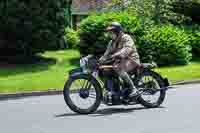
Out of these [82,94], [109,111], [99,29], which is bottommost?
[109,111]

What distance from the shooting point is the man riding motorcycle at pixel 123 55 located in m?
11.5

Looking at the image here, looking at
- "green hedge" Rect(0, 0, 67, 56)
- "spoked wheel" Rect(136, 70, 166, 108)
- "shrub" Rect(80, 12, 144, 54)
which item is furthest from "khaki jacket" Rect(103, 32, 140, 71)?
"green hedge" Rect(0, 0, 67, 56)

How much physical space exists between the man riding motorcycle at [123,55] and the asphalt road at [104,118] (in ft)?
2.07

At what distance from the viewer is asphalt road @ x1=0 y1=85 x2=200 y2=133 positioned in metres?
9.41

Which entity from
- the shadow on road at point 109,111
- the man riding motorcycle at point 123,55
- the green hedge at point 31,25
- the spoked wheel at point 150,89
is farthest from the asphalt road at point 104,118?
the green hedge at point 31,25

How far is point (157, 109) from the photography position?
11.7 meters

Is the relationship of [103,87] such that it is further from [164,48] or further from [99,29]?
[164,48]

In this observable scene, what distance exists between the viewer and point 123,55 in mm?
11523

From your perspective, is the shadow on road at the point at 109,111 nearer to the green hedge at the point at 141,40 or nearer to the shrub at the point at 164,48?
the shrub at the point at 164,48

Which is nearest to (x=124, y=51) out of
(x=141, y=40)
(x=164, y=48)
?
(x=141, y=40)

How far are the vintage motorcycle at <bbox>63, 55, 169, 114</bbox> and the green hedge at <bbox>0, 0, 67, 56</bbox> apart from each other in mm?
12883

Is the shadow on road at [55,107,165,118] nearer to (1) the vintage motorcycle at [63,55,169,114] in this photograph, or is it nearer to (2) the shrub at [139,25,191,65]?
(1) the vintage motorcycle at [63,55,169,114]

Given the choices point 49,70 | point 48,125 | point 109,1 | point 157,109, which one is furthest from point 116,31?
point 109,1

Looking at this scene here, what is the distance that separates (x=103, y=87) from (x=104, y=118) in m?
1.15
